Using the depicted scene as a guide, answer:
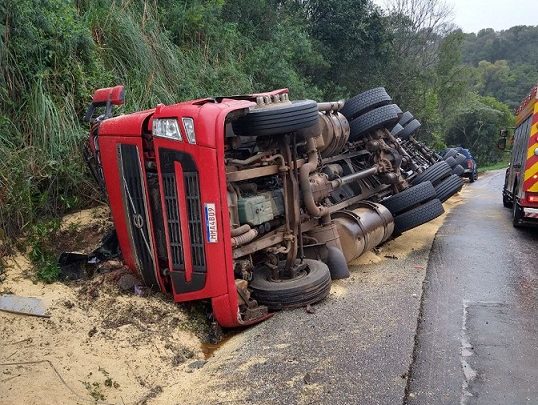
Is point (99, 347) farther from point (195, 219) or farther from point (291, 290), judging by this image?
point (291, 290)

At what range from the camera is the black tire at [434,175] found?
770cm

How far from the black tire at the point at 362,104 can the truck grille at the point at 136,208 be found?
3573 millimetres

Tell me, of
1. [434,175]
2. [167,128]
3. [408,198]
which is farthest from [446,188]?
[167,128]

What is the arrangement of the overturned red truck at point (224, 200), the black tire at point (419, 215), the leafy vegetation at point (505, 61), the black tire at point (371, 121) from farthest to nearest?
the leafy vegetation at point (505, 61), the black tire at point (371, 121), the black tire at point (419, 215), the overturned red truck at point (224, 200)

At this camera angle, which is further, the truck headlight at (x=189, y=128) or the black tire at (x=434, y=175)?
the black tire at (x=434, y=175)

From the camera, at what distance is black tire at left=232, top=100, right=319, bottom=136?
420 cm

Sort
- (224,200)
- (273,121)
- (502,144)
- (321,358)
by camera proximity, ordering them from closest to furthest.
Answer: (321,358), (224,200), (273,121), (502,144)

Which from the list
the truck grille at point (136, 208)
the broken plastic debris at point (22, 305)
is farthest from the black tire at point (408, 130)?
the broken plastic debris at point (22, 305)

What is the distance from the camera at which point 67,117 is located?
6.22 meters

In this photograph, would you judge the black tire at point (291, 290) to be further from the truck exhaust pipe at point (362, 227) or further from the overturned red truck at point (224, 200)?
the truck exhaust pipe at point (362, 227)

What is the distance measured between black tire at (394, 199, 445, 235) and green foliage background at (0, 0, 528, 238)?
3.69m

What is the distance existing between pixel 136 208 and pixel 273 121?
1258 mm

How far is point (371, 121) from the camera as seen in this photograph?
274 inches

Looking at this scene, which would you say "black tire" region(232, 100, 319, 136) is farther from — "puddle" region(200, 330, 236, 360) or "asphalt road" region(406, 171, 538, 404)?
"asphalt road" region(406, 171, 538, 404)
